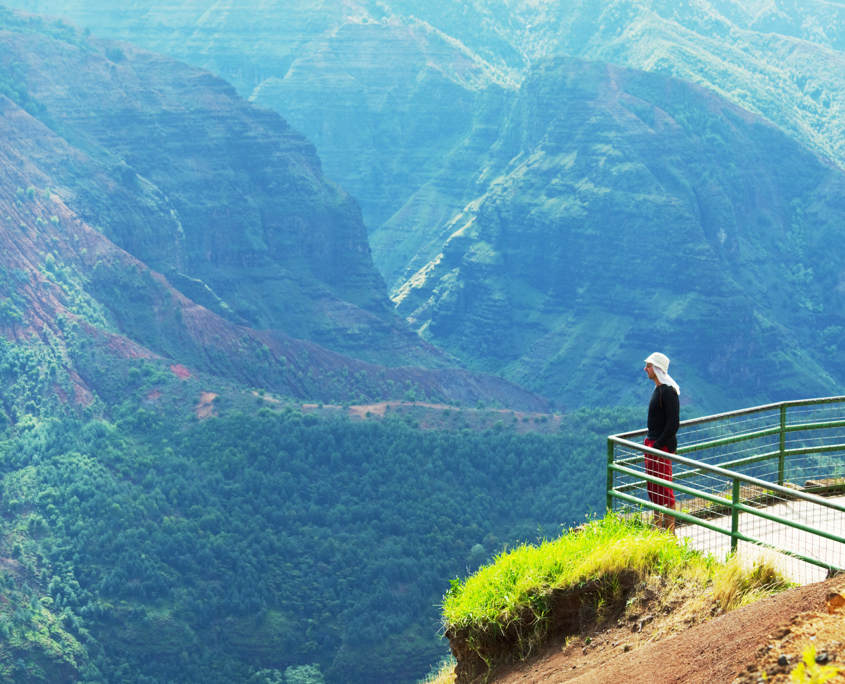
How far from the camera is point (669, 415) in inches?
590

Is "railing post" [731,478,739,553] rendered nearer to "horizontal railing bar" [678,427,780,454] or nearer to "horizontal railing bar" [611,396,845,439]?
"horizontal railing bar" [678,427,780,454]

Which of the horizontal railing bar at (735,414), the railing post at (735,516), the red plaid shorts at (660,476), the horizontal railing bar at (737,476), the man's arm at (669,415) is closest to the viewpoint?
the horizontal railing bar at (737,476)

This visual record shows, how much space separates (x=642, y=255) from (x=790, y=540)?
412 feet

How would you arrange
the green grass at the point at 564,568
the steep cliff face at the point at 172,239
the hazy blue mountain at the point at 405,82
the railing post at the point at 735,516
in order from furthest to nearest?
the hazy blue mountain at the point at 405,82
the steep cliff face at the point at 172,239
the green grass at the point at 564,568
the railing post at the point at 735,516

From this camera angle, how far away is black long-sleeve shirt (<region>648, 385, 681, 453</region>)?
1497 cm

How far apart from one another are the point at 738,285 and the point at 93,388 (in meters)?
80.9

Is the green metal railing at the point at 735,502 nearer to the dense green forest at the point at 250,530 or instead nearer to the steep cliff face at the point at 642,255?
the dense green forest at the point at 250,530

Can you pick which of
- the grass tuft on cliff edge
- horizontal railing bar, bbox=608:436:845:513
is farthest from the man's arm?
the grass tuft on cliff edge

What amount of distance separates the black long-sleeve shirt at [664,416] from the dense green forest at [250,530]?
4307 centimetres

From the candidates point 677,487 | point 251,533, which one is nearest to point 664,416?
point 677,487

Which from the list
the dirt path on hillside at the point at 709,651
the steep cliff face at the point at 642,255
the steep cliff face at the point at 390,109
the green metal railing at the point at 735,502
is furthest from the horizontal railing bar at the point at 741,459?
the steep cliff face at the point at 390,109

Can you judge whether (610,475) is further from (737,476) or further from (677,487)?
(737,476)

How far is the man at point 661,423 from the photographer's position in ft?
48.7

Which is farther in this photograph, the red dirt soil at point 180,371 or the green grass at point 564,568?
the red dirt soil at point 180,371
